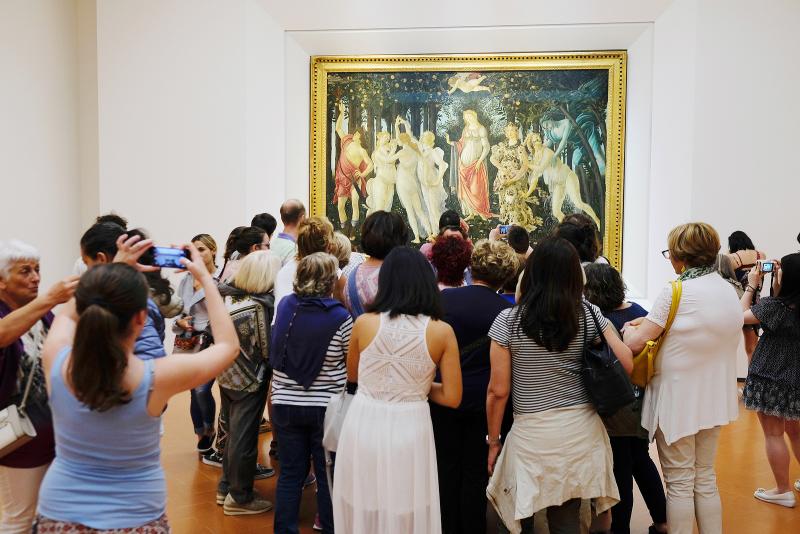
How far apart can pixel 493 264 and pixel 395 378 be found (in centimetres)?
103

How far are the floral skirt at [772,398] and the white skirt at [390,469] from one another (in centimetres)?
290

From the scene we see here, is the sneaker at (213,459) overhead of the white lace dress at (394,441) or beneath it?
beneath

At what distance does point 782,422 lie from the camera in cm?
538

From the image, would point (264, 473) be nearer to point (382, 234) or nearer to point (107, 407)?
point (382, 234)

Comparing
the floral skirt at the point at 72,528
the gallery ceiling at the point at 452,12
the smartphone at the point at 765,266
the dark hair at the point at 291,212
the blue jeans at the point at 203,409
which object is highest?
the gallery ceiling at the point at 452,12

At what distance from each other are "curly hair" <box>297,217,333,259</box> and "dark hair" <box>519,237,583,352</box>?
1781 millimetres

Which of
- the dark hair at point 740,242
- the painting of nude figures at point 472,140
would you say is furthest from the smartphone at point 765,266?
the painting of nude figures at point 472,140

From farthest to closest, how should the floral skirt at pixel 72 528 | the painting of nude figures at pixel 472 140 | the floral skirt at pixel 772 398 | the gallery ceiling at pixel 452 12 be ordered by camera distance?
the painting of nude figures at pixel 472 140
the gallery ceiling at pixel 452 12
the floral skirt at pixel 772 398
the floral skirt at pixel 72 528

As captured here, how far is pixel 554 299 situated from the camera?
3604 mm

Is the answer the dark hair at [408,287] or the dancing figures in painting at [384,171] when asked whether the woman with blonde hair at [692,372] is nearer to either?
the dark hair at [408,287]

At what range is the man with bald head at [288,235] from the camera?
6.45m

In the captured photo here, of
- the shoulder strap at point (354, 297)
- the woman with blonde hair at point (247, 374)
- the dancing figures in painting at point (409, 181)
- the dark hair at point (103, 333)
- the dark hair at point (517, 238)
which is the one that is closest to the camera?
the dark hair at point (103, 333)

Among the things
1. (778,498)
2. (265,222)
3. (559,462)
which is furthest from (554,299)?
(265,222)

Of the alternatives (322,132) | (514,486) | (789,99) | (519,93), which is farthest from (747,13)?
(514,486)
